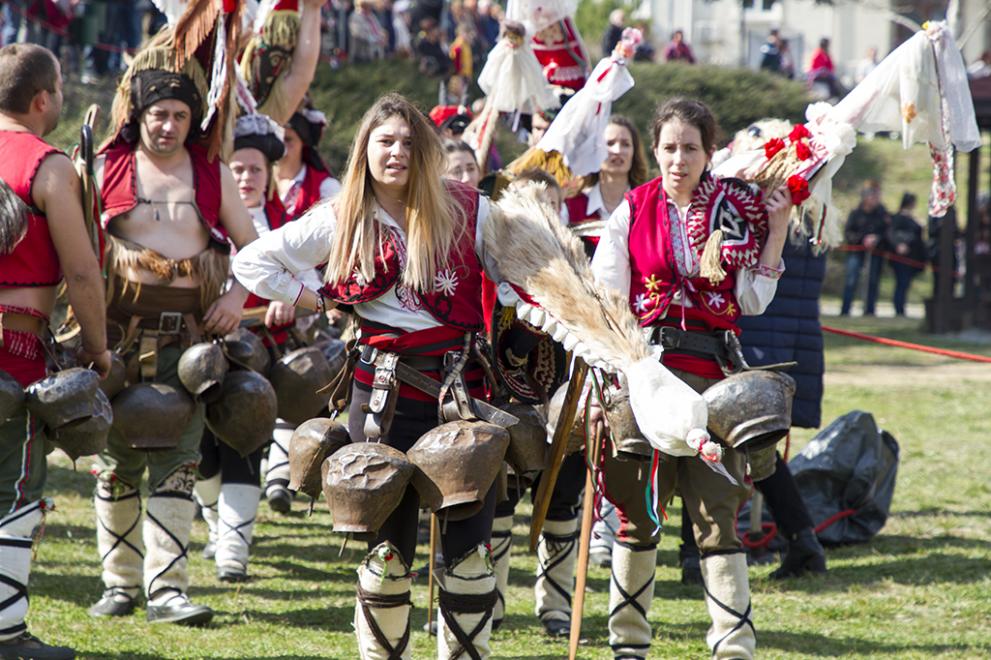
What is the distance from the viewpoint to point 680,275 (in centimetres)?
437

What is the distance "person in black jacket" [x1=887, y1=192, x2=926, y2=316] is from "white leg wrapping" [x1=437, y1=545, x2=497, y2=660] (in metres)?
16.5

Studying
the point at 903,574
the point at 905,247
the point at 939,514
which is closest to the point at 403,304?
the point at 903,574

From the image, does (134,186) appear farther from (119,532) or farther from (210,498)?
(210,498)

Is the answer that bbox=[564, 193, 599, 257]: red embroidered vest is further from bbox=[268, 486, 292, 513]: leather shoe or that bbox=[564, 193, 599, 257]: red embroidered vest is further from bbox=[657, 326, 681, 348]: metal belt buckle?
bbox=[268, 486, 292, 513]: leather shoe

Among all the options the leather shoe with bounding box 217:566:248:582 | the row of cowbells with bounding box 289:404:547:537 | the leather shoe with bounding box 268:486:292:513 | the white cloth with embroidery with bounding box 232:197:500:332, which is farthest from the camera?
the leather shoe with bounding box 268:486:292:513

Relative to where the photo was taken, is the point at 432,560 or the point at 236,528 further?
the point at 236,528

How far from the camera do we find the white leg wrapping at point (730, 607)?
4277mm

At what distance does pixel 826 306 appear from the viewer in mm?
21406

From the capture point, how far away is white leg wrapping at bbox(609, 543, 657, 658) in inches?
177

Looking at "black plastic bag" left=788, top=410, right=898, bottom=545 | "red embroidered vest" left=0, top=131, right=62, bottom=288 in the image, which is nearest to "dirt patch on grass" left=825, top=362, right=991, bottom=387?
"black plastic bag" left=788, top=410, right=898, bottom=545

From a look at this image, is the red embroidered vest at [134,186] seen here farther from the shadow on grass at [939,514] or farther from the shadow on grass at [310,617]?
the shadow on grass at [939,514]

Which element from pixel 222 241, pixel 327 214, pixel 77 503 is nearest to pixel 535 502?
pixel 327 214

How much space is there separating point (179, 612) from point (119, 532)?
392mm

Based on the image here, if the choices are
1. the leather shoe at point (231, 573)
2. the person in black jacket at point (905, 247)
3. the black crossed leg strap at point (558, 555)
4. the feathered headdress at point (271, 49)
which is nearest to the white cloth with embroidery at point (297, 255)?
the black crossed leg strap at point (558, 555)
